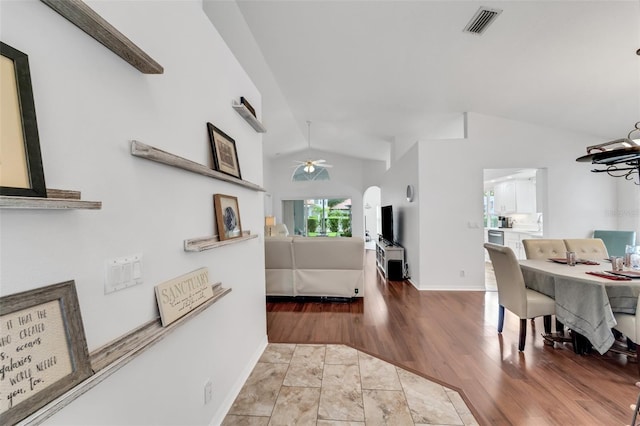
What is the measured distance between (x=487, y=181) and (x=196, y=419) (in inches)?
327

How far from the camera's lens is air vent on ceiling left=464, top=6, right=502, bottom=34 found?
7.99 feet

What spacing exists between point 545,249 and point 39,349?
4.49m

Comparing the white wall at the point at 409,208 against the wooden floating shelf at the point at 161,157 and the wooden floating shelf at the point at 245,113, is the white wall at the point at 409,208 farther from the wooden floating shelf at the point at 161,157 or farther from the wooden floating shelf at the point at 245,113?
the wooden floating shelf at the point at 161,157

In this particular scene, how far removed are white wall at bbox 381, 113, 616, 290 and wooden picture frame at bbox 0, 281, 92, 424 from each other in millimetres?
4617

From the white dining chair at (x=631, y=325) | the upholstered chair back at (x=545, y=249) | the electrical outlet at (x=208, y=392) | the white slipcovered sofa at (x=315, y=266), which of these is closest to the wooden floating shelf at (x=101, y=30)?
the electrical outlet at (x=208, y=392)

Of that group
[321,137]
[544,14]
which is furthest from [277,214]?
[544,14]

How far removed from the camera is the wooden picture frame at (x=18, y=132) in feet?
1.88

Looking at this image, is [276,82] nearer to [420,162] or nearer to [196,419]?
[420,162]

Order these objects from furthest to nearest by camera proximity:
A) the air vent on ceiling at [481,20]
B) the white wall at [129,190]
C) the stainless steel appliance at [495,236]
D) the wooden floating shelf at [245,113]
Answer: the stainless steel appliance at [495,236], the air vent on ceiling at [481,20], the wooden floating shelf at [245,113], the white wall at [129,190]

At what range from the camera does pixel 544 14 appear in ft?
7.95

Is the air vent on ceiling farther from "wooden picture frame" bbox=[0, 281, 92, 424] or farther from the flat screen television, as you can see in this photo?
the flat screen television

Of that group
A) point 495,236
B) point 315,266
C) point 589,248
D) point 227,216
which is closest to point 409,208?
point 315,266

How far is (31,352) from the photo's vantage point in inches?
23.9

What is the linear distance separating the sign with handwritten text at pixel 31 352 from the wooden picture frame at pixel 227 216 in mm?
957
